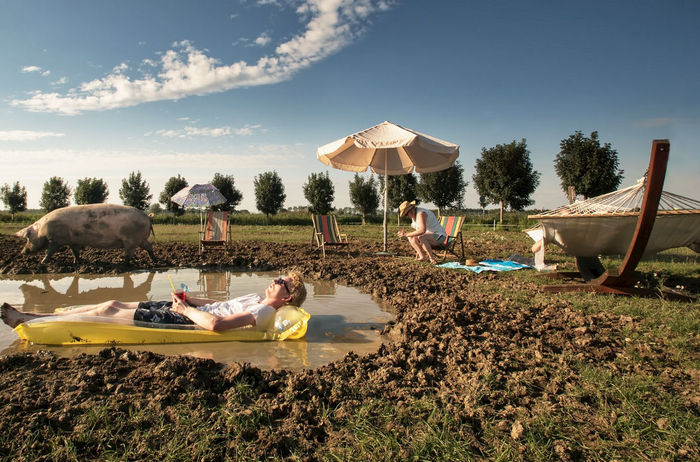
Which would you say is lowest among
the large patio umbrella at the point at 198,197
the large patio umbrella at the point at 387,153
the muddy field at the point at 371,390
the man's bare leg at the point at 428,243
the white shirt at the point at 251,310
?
the muddy field at the point at 371,390

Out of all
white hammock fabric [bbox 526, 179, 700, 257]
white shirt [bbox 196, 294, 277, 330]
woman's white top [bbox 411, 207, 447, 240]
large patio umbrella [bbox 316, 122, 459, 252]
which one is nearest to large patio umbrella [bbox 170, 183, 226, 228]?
large patio umbrella [bbox 316, 122, 459, 252]

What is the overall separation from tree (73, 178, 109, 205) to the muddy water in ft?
154

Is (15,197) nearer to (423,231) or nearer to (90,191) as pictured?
(90,191)

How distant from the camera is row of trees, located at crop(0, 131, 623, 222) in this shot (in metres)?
23.5

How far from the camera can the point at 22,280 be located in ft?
23.1

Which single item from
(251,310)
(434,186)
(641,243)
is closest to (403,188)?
(434,186)

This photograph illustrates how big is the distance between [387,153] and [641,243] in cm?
671

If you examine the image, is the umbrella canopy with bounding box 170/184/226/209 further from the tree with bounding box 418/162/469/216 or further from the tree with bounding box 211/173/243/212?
the tree with bounding box 211/173/243/212

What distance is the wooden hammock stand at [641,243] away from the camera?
3811 mm

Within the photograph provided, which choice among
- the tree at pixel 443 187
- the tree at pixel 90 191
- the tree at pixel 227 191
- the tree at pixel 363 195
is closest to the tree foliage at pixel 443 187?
the tree at pixel 443 187

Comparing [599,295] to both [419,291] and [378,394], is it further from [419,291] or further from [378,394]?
[378,394]

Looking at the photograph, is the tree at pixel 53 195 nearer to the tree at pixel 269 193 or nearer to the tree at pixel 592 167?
the tree at pixel 269 193

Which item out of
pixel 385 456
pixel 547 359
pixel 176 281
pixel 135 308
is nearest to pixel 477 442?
pixel 385 456

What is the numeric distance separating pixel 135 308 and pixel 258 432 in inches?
91.4
